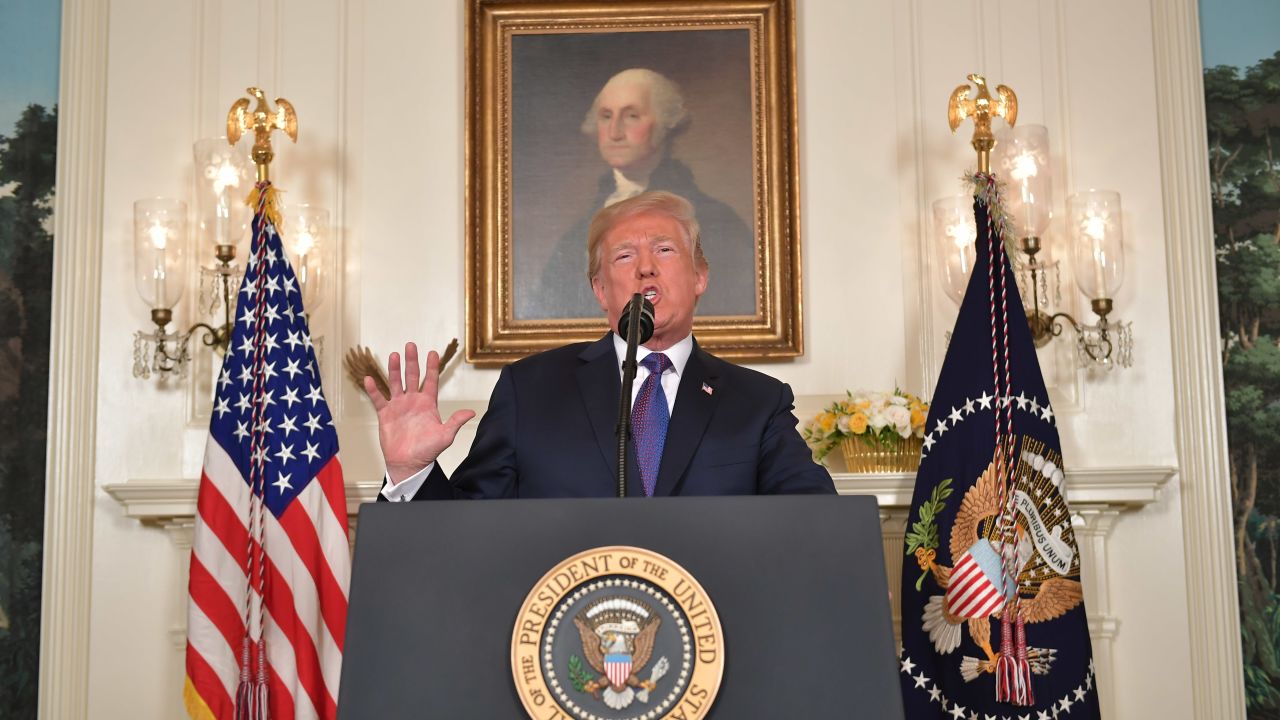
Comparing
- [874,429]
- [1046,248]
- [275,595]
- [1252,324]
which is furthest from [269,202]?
[1252,324]

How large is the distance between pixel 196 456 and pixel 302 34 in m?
1.60

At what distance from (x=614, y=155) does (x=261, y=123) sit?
1.23 meters

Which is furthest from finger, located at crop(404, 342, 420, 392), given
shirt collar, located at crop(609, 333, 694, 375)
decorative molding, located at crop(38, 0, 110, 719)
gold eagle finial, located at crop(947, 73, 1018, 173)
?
decorative molding, located at crop(38, 0, 110, 719)

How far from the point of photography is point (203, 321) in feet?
14.1

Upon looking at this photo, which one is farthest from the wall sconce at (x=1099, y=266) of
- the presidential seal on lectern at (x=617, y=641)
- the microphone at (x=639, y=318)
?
the presidential seal on lectern at (x=617, y=641)

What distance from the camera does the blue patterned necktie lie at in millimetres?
2555

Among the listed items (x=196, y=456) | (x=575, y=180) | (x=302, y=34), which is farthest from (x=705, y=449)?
(x=302, y=34)

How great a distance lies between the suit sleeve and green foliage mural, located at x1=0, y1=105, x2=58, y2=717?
9.79 feet

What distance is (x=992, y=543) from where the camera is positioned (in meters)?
3.46

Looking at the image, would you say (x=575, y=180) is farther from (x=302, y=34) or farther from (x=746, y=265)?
(x=302, y=34)

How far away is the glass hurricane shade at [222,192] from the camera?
4121mm

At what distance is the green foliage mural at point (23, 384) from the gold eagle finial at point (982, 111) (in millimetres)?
3238

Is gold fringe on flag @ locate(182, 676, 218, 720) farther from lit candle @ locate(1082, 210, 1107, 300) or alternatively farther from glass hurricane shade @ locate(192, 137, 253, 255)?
lit candle @ locate(1082, 210, 1107, 300)

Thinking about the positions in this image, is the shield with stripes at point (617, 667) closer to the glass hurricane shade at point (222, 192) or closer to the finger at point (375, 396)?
the finger at point (375, 396)
